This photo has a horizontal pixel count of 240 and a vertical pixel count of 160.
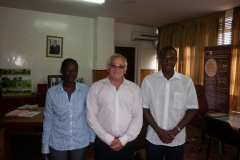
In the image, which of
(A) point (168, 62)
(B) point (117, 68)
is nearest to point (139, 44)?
(A) point (168, 62)

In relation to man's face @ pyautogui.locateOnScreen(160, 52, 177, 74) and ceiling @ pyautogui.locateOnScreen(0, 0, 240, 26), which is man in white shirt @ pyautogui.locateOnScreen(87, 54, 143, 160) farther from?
ceiling @ pyautogui.locateOnScreen(0, 0, 240, 26)

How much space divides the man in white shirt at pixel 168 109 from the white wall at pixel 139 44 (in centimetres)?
502

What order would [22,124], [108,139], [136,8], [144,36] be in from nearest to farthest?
1. [108,139]
2. [22,124]
3. [136,8]
4. [144,36]

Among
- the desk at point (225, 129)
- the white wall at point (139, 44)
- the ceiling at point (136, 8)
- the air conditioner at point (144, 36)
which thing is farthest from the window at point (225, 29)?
the desk at point (225, 129)

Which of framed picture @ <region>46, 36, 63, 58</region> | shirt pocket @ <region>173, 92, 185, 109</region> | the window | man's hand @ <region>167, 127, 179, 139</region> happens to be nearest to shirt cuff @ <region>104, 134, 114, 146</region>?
man's hand @ <region>167, 127, 179, 139</region>

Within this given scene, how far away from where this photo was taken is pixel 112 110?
→ 181cm

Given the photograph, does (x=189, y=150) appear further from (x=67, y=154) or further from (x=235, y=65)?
(x=67, y=154)

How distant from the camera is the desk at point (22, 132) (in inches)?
105

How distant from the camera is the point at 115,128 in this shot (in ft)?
6.03

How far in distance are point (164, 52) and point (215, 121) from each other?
164 centimetres

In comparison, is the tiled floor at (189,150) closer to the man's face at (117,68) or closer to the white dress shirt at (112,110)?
the white dress shirt at (112,110)

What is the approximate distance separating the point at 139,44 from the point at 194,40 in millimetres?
1762

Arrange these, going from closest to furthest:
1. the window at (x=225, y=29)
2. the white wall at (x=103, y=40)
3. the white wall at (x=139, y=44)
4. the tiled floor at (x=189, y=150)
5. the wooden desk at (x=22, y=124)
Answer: the wooden desk at (x=22, y=124) < the tiled floor at (x=189, y=150) < the window at (x=225, y=29) < the white wall at (x=103, y=40) < the white wall at (x=139, y=44)

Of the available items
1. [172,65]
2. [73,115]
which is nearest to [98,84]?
[73,115]
